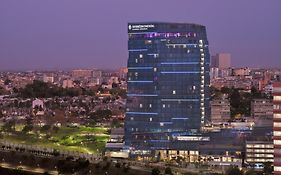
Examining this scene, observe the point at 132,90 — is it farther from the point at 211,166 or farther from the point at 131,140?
the point at 211,166

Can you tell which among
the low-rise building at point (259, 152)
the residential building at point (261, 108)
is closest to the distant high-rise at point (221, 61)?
the residential building at point (261, 108)

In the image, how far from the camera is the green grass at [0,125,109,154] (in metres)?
29.0

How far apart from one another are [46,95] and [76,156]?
87.3 feet

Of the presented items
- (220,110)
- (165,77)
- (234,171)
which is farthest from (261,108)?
(234,171)

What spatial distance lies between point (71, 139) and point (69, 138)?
15.7 inches

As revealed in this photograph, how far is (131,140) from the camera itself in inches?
1079

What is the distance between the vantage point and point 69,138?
31234mm

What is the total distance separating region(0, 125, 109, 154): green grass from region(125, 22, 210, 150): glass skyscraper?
1961 mm

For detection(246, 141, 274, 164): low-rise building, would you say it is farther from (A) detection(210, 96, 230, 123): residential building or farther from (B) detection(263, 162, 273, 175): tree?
(A) detection(210, 96, 230, 123): residential building

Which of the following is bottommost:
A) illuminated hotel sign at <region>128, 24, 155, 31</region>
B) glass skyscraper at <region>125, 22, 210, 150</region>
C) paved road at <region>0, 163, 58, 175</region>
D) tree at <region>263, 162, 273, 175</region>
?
paved road at <region>0, 163, 58, 175</region>

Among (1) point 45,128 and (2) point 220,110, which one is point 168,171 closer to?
(1) point 45,128

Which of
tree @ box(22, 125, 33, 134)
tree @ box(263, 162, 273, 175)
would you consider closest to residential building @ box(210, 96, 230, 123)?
tree @ box(22, 125, 33, 134)

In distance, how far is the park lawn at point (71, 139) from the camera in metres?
28.9

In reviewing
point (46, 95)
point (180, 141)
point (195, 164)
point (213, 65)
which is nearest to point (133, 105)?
point (180, 141)
